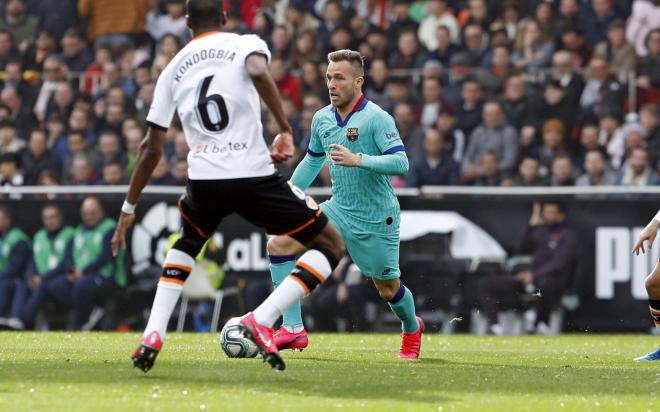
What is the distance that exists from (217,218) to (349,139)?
2.16m

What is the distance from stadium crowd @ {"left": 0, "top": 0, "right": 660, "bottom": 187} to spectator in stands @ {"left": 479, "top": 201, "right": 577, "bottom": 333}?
1090 mm

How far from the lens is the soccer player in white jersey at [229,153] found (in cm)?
833

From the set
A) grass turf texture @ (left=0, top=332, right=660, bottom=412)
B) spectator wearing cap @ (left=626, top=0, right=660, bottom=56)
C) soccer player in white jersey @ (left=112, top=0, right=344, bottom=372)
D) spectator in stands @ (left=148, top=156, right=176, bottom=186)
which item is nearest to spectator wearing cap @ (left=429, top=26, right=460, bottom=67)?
spectator wearing cap @ (left=626, top=0, right=660, bottom=56)

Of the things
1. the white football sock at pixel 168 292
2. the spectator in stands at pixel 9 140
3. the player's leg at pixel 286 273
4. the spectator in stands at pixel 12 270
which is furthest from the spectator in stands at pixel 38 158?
the white football sock at pixel 168 292

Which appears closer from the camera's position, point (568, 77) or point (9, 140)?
point (568, 77)

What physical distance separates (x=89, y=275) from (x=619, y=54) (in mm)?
7903

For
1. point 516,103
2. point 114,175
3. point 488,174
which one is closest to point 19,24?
point 114,175

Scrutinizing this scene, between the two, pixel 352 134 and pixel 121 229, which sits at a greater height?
pixel 352 134

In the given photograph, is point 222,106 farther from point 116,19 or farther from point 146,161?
point 116,19

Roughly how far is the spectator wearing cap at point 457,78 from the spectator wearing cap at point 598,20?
1.92 m

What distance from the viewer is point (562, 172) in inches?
663

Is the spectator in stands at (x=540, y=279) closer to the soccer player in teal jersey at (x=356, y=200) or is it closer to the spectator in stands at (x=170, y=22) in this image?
the soccer player in teal jersey at (x=356, y=200)

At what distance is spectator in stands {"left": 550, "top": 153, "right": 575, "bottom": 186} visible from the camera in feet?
55.2

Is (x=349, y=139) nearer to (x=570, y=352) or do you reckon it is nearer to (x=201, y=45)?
(x=201, y=45)
